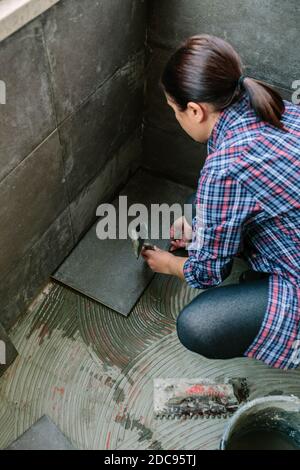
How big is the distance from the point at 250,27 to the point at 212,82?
718 millimetres

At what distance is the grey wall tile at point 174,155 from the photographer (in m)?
2.52

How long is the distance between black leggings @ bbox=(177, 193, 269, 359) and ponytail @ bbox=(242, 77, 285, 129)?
0.61 metres

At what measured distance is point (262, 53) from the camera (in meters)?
1.99

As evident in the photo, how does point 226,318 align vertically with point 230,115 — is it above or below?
below

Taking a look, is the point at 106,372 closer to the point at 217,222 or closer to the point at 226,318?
the point at 226,318

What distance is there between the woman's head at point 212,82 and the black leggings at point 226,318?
24.8 inches

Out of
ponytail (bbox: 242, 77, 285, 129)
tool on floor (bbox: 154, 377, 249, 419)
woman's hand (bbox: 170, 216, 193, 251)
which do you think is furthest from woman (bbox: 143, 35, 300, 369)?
woman's hand (bbox: 170, 216, 193, 251)

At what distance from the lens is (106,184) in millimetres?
2496

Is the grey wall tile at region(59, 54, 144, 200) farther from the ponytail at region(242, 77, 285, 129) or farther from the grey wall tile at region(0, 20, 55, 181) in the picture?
the ponytail at region(242, 77, 285, 129)

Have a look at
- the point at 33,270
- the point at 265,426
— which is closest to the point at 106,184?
the point at 33,270

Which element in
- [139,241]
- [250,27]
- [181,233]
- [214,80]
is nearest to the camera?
[214,80]

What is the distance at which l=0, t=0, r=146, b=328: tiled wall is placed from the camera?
5.18ft

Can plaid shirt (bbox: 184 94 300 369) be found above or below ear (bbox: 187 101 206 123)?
below

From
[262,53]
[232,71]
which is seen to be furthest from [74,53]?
[262,53]
